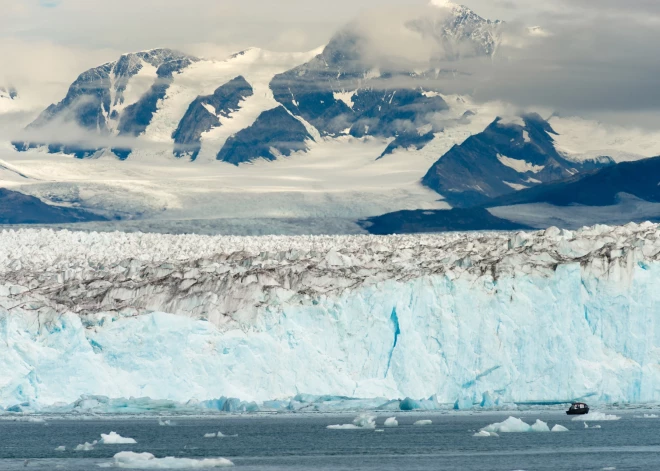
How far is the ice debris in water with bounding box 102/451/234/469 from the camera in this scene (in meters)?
48.8

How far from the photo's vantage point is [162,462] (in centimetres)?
4953

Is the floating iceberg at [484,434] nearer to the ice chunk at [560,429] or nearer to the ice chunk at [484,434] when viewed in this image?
the ice chunk at [484,434]

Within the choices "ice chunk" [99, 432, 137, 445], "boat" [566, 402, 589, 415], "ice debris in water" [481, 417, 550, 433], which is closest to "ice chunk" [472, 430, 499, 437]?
"ice debris in water" [481, 417, 550, 433]

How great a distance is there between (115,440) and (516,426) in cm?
1653

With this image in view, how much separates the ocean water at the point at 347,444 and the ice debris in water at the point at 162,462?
5.00ft

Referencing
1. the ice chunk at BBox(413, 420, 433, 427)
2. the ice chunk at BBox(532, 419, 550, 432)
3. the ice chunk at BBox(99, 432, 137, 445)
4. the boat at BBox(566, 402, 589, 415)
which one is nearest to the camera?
the ice chunk at BBox(99, 432, 137, 445)

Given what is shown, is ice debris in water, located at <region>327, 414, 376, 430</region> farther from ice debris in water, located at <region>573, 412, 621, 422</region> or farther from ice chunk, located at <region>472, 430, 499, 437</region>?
ice debris in water, located at <region>573, 412, 621, 422</region>

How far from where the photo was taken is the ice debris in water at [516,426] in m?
55.4

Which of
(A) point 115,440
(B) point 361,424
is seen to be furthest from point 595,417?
(A) point 115,440

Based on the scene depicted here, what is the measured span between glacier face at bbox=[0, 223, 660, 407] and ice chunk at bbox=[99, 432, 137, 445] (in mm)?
8132

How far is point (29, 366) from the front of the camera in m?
65.2

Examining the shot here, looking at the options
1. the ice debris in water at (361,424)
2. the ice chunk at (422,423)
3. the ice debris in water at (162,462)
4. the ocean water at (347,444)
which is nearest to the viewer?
the ice debris in water at (162,462)

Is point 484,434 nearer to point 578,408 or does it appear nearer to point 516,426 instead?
point 516,426

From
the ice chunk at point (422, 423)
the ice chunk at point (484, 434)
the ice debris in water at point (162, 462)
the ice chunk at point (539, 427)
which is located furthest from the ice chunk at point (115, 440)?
the ice chunk at point (539, 427)
